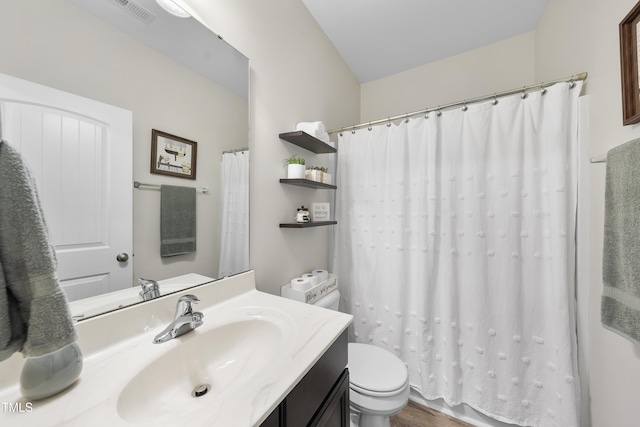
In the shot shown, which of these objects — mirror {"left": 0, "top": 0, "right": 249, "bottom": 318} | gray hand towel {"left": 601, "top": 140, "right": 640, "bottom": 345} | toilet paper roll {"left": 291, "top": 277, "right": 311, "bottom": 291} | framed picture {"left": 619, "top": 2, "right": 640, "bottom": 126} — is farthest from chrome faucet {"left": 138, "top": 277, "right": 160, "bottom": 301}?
framed picture {"left": 619, "top": 2, "right": 640, "bottom": 126}

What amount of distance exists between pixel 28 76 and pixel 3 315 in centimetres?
58

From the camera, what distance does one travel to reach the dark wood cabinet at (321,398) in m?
0.56

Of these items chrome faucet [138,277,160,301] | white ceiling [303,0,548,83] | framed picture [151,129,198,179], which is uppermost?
white ceiling [303,0,548,83]

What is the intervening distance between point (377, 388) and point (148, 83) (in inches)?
60.8

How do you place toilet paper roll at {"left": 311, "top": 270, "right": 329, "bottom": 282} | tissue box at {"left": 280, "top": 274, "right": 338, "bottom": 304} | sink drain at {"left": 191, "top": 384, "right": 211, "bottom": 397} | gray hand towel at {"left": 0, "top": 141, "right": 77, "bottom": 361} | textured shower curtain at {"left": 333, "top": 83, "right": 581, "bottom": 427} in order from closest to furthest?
gray hand towel at {"left": 0, "top": 141, "right": 77, "bottom": 361} < sink drain at {"left": 191, "top": 384, "right": 211, "bottom": 397} < textured shower curtain at {"left": 333, "top": 83, "right": 581, "bottom": 427} < tissue box at {"left": 280, "top": 274, "right": 338, "bottom": 304} < toilet paper roll at {"left": 311, "top": 270, "right": 329, "bottom": 282}

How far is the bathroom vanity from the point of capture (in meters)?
0.46

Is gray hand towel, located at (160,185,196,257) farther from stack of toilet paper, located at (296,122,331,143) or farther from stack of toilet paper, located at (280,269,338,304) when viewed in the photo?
stack of toilet paper, located at (296,122,331,143)

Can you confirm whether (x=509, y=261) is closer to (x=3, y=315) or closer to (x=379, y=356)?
(x=379, y=356)

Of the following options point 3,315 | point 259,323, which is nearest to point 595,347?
point 259,323

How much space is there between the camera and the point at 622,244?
754 mm

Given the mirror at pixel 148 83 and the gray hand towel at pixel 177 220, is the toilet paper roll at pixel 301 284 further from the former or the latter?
the gray hand towel at pixel 177 220

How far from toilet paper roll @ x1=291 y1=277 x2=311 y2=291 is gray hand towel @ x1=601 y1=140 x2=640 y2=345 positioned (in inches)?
46.7

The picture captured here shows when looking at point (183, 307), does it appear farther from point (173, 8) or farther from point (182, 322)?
point (173, 8)

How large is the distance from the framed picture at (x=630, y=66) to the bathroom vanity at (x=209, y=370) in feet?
4.02
